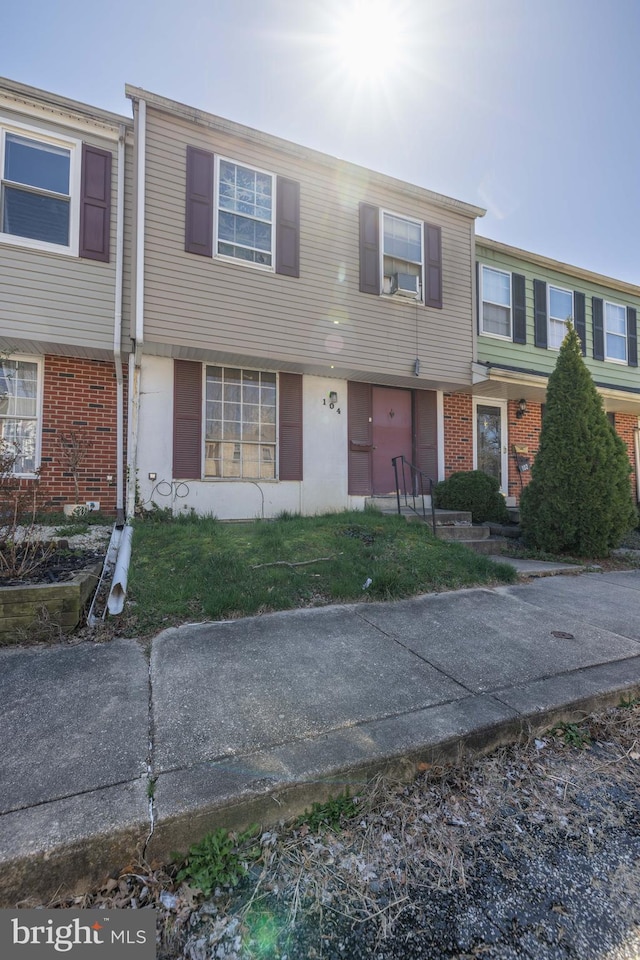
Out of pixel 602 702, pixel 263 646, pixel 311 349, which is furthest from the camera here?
pixel 311 349

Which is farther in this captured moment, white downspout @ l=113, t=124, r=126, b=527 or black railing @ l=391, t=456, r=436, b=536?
black railing @ l=391, t=456, r=436, b=536

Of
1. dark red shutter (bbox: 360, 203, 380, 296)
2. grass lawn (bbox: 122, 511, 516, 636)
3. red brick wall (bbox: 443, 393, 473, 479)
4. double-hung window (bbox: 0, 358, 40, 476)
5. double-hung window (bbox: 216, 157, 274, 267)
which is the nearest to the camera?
grass lawn (bbox: 122, 511, 516, 636)

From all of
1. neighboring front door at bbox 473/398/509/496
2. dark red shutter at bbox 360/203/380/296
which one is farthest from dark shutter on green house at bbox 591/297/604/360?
dark red shutter at bbox 360/203/380/296

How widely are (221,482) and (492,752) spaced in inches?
210

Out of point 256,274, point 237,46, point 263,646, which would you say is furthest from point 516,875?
point 237,46

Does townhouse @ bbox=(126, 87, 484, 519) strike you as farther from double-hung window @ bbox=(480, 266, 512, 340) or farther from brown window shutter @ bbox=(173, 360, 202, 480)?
double-hung window @ bbox=(480, 266, 512, 340)

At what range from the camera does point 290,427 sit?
727cm

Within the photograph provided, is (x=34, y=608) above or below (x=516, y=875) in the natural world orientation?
above

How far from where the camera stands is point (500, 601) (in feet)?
13.6

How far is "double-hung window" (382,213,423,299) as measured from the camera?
7.65 m

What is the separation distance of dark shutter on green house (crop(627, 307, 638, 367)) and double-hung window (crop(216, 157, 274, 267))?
921 centimetres

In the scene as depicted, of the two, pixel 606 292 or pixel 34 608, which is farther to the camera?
pixel 606 292

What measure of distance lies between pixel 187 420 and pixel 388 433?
3.55 meters

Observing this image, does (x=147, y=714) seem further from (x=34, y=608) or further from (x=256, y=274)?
(x=256, y=274)
